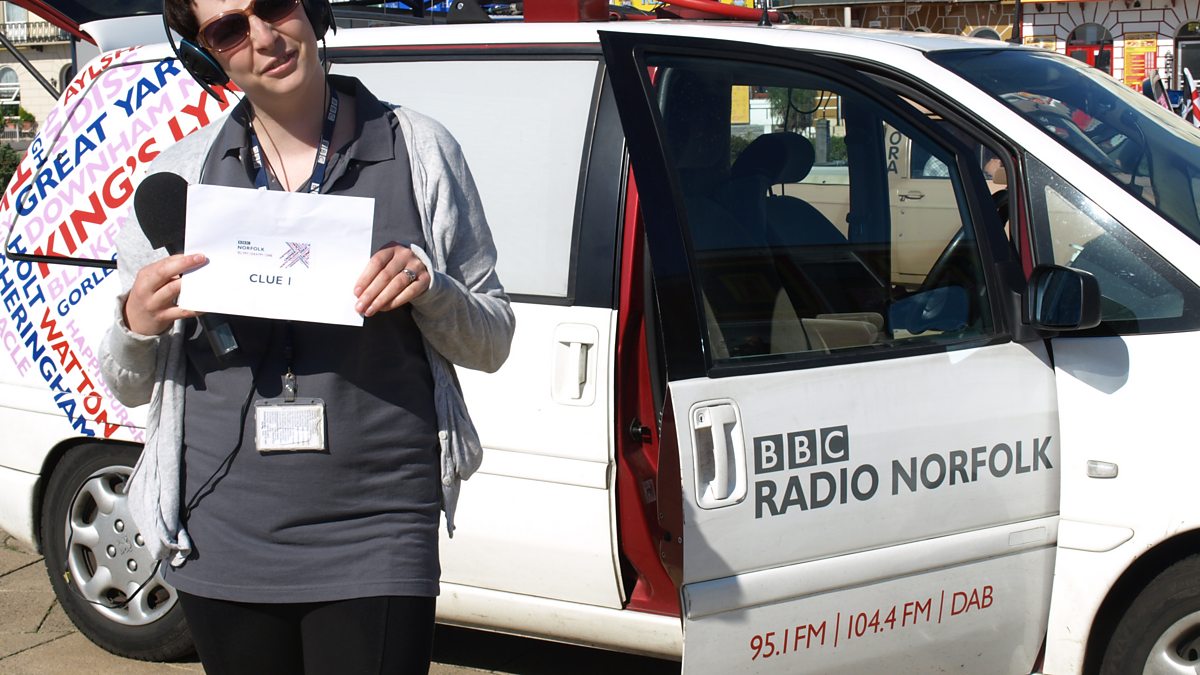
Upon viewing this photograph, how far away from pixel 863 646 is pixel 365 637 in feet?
4.17

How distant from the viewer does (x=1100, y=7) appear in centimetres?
3136

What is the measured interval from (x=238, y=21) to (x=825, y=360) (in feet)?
4.65

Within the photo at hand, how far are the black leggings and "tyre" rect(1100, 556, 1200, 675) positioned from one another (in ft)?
5.56

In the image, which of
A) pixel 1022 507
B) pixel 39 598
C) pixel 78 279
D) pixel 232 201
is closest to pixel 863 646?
pixel 1022 507

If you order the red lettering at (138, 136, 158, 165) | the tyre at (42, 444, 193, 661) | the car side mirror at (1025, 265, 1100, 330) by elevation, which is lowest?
the tyre at (42, 444, 193, 661)

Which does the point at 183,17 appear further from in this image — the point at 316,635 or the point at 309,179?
the point at 316,635

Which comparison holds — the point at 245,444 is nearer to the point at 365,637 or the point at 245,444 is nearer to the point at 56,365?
the point at 365,637

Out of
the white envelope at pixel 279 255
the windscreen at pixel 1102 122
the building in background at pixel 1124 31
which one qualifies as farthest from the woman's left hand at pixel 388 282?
the building in background at pixel 1124 31

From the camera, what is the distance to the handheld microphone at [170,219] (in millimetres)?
1826

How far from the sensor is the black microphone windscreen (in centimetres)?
183

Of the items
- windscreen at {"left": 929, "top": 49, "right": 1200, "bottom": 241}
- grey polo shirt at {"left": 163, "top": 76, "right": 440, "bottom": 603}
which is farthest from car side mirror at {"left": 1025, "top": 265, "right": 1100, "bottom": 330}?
grey polo shirt at {"left": 163, "top": 76, "right": 440, "bottom": 603}

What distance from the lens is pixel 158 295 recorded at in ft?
5.89

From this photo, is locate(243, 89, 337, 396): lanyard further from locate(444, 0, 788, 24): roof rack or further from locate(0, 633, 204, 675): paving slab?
locate(0, 633, 204, 675): paving slab

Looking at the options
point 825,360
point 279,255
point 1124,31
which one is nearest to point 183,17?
point 279,255
